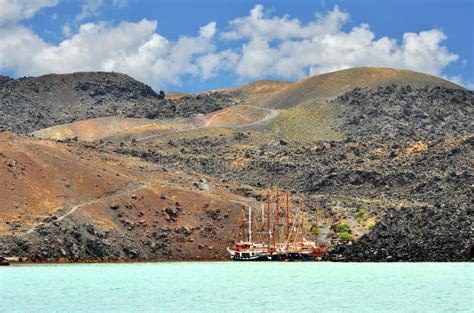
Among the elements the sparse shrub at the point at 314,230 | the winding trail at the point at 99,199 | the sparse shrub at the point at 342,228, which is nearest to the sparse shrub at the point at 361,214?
the sparse shrub at the point at 342,228

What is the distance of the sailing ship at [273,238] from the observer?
15875 cm

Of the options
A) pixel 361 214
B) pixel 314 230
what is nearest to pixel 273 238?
pixel 314 230

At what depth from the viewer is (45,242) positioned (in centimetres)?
14212

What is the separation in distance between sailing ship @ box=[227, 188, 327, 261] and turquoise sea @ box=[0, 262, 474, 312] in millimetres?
29891

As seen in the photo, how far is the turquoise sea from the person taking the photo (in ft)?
241

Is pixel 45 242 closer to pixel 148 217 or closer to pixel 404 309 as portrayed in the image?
pixel 148 217

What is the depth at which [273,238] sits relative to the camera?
17275cm

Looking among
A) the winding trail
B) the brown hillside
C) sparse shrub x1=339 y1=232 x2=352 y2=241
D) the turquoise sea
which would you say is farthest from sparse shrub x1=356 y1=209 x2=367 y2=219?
the turquoise sea

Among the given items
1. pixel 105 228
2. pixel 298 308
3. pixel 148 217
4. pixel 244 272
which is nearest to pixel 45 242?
pixel 105 228

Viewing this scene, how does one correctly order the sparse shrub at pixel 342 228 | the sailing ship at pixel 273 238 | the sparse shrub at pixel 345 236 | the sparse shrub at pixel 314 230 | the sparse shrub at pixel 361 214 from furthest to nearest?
the sparse shrub at pixel 361 214
the sparse shrub at pixel 314 230
the sparse shrub at pixel 342 228
the sparse shrub at pixel 345 236
the sailing ship at pixel 273 238

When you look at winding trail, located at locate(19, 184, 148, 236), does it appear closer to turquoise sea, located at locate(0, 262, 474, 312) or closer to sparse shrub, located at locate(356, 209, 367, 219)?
turquoise sea, located at locate(0, 262, 474, 312)

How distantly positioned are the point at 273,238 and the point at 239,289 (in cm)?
8262

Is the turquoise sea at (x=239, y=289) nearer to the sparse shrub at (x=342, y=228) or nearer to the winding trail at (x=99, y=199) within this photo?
the winding trail at (x=99, y=199)

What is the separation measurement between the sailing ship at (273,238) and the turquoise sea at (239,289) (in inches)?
1177
